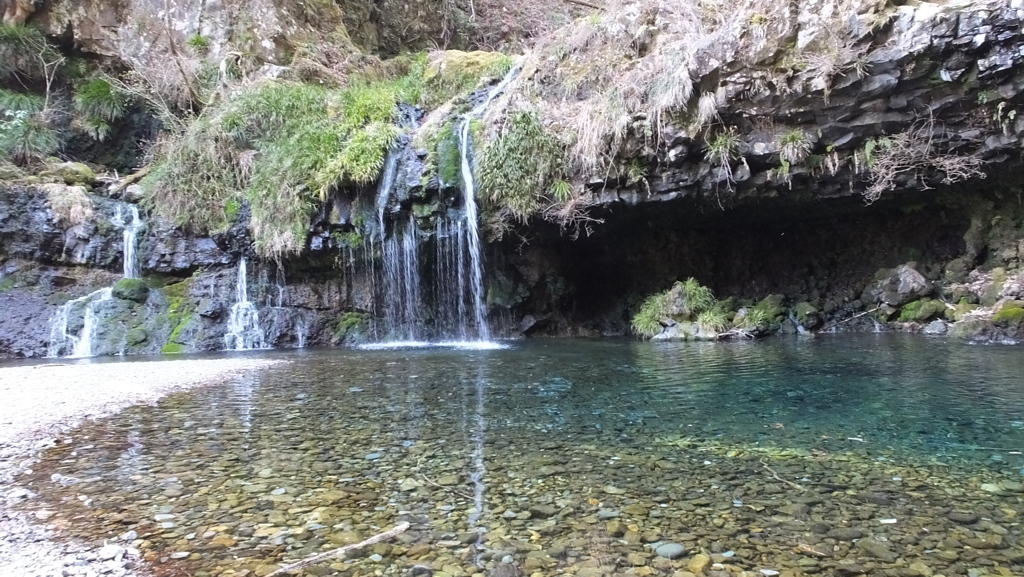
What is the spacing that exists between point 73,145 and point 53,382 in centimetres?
1139

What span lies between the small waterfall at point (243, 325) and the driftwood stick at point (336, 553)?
10.3 m

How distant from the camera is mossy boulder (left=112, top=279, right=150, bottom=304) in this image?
1155 cm

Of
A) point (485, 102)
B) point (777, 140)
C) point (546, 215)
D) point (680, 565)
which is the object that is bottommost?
point (680, 565)

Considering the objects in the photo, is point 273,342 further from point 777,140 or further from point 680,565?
point 680,565

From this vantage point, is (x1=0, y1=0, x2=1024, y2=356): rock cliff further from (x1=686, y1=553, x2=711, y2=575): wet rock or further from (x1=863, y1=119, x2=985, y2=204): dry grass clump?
(x1=686, y1=553, x2=711, y2=575): wet rock

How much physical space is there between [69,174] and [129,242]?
2341 millimetres

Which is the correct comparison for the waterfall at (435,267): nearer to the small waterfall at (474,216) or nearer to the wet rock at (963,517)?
the small waterfall at (474,216)

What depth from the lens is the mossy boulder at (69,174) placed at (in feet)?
40.9

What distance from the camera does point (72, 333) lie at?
11.0 meters

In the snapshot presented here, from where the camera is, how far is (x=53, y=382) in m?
6.38

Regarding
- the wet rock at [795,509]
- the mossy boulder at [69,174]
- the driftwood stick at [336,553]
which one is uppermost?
the mossy boulder at [69,174]

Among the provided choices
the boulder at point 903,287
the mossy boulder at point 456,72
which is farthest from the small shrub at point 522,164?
the boulder at point 903,287

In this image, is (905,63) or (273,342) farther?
(273,342)

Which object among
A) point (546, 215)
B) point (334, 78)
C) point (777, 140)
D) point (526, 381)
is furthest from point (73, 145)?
point (777, 140)
